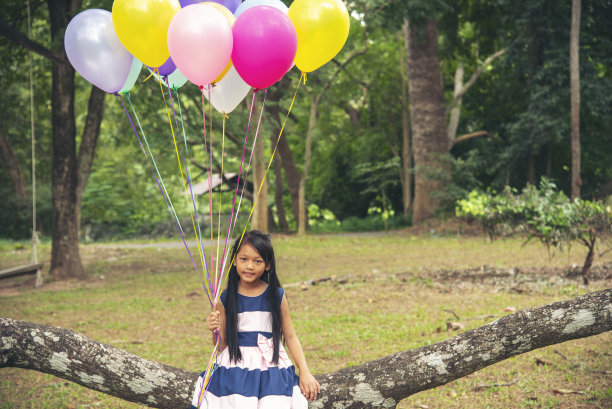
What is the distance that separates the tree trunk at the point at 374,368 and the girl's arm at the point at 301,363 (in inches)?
3.0

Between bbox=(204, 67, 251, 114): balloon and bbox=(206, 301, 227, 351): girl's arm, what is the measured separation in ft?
5.55

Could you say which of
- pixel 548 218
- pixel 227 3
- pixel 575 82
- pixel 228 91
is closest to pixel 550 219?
pixel 548 218

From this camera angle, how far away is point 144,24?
3350mm

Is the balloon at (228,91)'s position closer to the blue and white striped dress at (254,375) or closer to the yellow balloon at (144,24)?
the yellow balloon at (144,24)

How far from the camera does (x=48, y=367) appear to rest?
278cm

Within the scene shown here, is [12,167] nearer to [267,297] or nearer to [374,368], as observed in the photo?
[267,297]

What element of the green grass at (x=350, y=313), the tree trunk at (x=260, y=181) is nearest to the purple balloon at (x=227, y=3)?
the green grass at (x=350, y=313)

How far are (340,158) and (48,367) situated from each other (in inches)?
820

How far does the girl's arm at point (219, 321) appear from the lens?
8.98 feet

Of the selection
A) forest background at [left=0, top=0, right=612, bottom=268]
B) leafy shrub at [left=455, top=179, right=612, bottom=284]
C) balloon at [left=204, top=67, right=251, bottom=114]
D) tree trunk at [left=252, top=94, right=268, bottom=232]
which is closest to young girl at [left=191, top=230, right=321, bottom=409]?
balloon at [left=204, top=67, right=251, bottom=114]

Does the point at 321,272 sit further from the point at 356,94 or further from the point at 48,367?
the point at 356,94

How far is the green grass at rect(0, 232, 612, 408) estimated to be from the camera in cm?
432

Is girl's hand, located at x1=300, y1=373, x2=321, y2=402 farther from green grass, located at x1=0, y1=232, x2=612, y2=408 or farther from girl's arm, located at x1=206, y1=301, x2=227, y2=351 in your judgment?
green grass, located at x1=0, y1=232, x2=612, y2=408

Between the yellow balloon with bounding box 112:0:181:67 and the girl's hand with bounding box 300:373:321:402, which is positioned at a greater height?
the yellow balloon with bounding box 112:0:181:67
